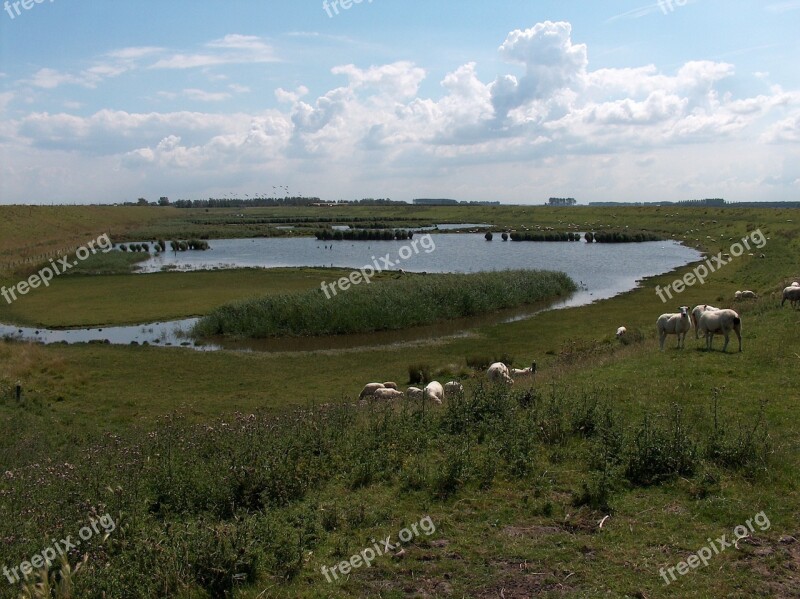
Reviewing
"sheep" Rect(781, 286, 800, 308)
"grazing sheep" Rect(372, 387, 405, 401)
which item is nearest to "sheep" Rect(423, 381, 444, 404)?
"grazing sheep" Rect(372, 387, 405, 401)

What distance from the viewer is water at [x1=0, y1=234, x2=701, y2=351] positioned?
34.9 metres

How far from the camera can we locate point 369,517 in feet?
29.9

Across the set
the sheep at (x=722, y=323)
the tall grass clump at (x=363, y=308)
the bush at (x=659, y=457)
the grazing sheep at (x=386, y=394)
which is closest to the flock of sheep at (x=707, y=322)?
the sheep at (x=722, y=323)

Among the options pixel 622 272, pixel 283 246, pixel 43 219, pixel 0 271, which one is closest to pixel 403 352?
pixel 622 272

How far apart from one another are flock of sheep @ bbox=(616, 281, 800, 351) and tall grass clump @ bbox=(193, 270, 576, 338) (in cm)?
1894

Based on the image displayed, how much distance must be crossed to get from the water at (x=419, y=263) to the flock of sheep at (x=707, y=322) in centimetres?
1597

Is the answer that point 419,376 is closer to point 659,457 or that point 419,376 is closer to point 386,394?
point 386,394

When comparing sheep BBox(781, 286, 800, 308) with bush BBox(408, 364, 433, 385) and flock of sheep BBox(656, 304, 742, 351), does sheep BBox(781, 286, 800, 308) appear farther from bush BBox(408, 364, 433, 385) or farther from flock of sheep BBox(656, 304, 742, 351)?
bush BBox(408, 364, 433, 385)

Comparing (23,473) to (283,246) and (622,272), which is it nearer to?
(622,272)

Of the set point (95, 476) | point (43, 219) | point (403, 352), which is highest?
point (43, 219)

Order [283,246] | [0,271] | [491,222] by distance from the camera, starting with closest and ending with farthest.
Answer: [0,271]
[283,246]
[491,222]

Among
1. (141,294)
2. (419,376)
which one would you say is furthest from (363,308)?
(141,294)

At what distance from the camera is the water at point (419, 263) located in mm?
34906

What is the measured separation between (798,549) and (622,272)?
57.3 meters
